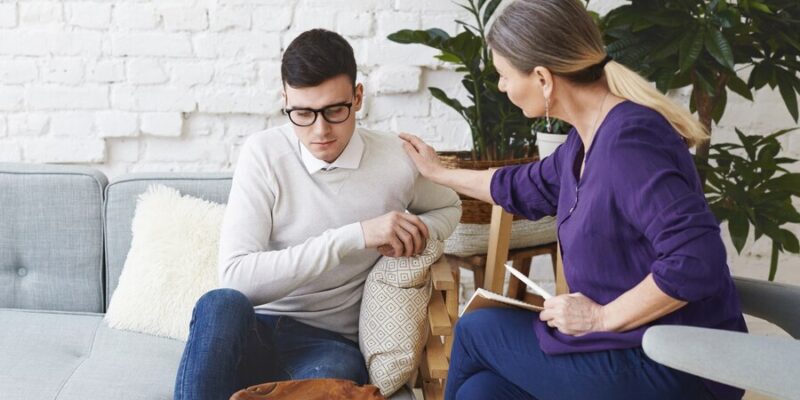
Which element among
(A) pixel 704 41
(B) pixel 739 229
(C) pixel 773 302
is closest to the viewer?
(C) pixel 773 302

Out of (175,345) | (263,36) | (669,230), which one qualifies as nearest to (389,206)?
(175,345)

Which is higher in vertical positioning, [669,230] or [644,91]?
[644,91]

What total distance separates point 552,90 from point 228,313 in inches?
29.6

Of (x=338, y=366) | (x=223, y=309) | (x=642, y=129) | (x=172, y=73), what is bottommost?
(x=338, y=366)

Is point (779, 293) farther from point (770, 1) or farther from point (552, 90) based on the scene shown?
point (770, 1)

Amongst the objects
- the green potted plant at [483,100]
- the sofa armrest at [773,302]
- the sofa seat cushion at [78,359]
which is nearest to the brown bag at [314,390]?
the sofa seat cushion at [78,359]

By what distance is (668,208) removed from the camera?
4.40 ft

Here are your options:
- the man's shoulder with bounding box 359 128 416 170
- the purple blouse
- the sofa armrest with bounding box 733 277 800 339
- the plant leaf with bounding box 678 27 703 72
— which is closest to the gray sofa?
the man's shoulder with bounding box 359 128 416 170

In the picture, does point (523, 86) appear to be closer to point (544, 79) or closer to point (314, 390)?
point (544, 79)

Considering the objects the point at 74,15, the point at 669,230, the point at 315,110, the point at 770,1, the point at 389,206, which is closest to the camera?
the point at 669,230

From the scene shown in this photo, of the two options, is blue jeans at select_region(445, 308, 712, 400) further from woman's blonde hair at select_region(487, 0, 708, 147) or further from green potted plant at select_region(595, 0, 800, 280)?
green potted plant at select_region(595, 0, 800, 280)

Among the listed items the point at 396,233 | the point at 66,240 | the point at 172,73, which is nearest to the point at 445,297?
the point at 396,233

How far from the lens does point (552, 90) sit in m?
1.53

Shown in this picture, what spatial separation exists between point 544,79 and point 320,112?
52 centimetres
